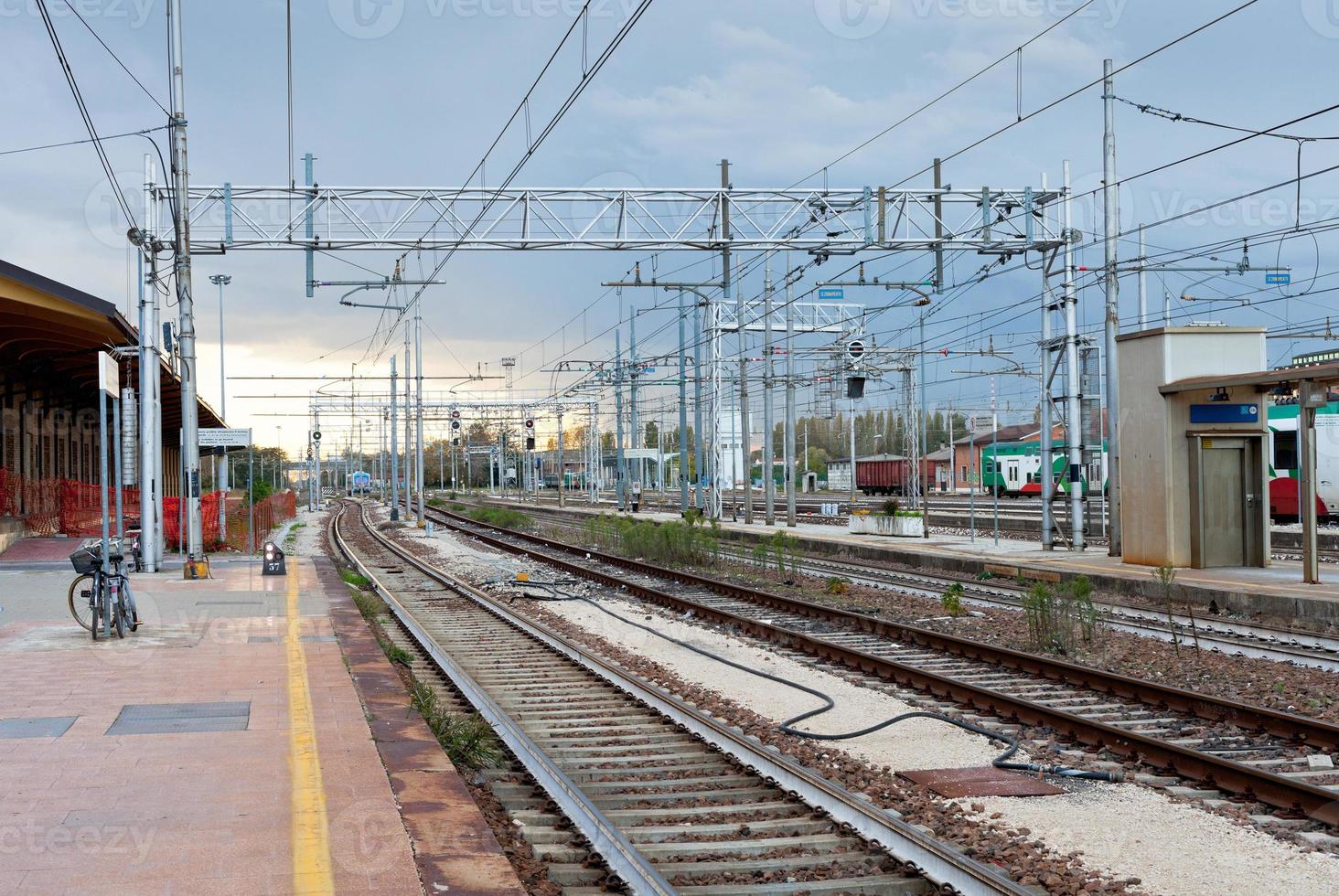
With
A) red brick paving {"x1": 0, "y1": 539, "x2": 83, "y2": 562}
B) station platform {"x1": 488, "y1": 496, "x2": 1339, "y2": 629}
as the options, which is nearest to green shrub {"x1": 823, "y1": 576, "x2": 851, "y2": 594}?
station platform {"x1": 488, "y1": 496, "x2": 1339, "y2": 629}

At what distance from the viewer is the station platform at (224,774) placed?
536 cm

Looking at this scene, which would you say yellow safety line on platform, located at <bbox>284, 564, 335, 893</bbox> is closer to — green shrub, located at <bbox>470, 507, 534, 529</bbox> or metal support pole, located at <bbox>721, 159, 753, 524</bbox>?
metal support pole, located at <bbox>721, 159, 753, 524</bbox>

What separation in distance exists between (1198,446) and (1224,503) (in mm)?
1205

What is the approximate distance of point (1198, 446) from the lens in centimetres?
2009

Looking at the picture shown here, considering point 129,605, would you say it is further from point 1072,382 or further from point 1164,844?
point 1072,382

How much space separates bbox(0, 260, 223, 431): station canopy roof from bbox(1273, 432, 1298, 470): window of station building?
99.8ft

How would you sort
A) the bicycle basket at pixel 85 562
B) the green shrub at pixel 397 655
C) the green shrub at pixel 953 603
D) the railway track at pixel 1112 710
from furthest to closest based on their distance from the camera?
the green shrub at pixel 953 603
the green shrub at pixel 397 655
the bicycle basket at pixel 85 562
the railway track at pixel 1112 710

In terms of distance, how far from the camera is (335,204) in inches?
953

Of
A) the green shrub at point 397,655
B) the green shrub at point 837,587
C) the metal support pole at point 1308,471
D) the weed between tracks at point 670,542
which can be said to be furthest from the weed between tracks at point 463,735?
the weed between tracks at point 670,542

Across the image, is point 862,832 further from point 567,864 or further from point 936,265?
point 936,265

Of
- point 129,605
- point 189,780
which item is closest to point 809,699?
point 189,780

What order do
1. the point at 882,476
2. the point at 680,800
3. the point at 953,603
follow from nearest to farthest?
1. the point at 680,800
2. the point at 953,603
3. the point at 882,476

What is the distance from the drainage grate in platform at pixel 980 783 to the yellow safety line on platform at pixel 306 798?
3549mm

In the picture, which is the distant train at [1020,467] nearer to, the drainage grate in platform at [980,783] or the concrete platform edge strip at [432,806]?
the concrete platform edge strip at [432,806]
